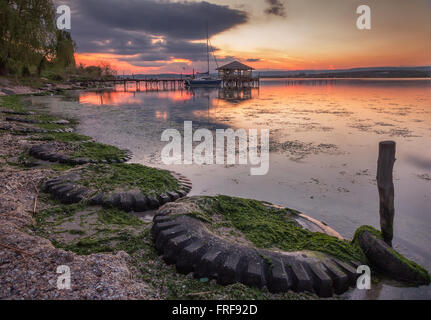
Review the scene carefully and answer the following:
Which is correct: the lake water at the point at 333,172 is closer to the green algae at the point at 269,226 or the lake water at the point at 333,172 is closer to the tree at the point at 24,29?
the green algae at the point at 269,226

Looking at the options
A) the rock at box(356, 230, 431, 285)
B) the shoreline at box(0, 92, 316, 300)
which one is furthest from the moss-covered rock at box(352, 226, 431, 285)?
the shoreline at box(0, 92, 316, 300)

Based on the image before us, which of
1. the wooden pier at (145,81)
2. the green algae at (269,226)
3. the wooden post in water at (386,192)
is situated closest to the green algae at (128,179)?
the green algae at (269,226)

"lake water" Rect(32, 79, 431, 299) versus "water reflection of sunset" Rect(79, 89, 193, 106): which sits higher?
"water reflection of sunset" Rect(79, 89, 193, 106)

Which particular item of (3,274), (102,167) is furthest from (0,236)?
(102,167)

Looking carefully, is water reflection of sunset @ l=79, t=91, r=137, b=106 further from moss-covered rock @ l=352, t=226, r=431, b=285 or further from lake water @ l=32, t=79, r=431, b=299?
moss-covered rock @ l=352, t=226, r=431, b=285

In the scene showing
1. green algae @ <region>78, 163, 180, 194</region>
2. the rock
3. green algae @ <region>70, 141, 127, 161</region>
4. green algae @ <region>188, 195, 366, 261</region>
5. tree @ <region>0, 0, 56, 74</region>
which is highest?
tree @ <region>0, 0, 56, 74</region>

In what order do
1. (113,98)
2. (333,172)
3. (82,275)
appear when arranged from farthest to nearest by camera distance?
(113,98) < (333,172) < (82,275)

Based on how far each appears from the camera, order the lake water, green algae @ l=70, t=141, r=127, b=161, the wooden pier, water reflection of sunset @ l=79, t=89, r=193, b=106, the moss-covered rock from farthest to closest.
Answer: the wooden pier, water reflection of sunset @ l=79, t=89, r=193, b=106, green algae @ l=70, t=141, r=127, b=161, the lake water, the moss-covered rock

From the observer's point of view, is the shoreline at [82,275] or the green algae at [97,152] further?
the green algae at [97,152]

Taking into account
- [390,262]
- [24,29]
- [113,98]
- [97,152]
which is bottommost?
[390,262]

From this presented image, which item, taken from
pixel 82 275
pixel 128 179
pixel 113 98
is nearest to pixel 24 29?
pixel 113 98

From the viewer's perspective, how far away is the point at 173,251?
452cm

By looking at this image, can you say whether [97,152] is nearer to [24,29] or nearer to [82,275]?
[82,275]
